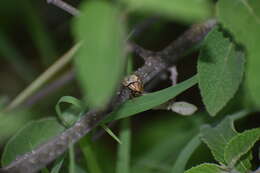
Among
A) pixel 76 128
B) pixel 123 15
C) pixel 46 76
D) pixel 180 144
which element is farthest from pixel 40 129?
pixel 123 15

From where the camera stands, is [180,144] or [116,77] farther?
[180,144]

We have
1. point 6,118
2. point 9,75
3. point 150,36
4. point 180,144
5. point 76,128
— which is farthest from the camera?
point 9,75

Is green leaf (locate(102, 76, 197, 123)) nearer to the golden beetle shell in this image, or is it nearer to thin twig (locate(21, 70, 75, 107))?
the golden beetle shell

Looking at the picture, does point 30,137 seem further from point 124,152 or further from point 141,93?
point 141,93

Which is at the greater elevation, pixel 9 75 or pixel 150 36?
pixel 9 75

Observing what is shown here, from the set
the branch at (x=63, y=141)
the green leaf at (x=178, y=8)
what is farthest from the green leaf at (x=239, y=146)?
A: the green leaf at (x=178, y=8)

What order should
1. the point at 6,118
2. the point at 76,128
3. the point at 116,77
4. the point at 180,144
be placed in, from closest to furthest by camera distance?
the point at 116,77 → the point at 76,128 → the point at 6,118 → the point at 180,144

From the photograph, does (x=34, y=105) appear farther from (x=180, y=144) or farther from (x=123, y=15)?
(x=123, y=15)
